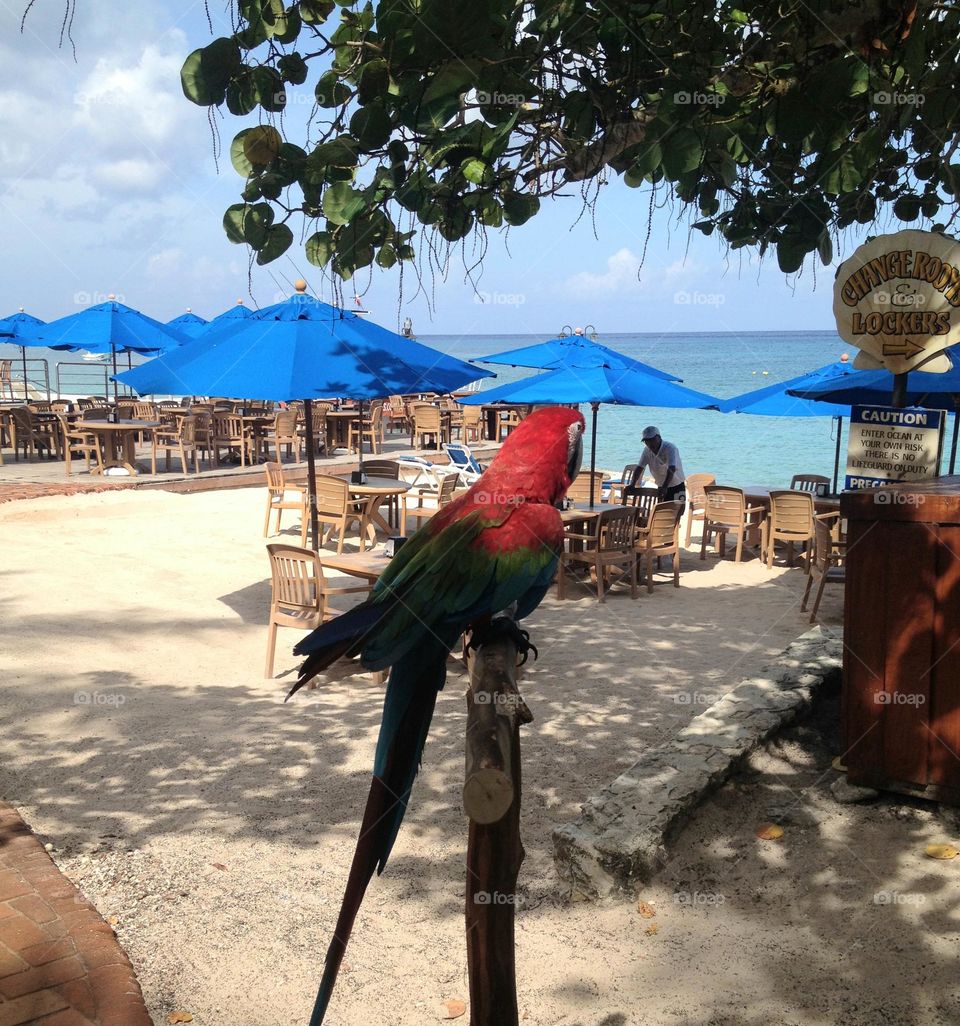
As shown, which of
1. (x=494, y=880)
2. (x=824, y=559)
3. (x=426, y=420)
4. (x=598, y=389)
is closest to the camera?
(x=494, y=880)

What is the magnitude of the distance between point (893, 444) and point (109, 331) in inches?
624

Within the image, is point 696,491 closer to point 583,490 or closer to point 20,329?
point 583,490

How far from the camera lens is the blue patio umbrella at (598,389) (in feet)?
31.5

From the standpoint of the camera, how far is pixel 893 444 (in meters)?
4.77

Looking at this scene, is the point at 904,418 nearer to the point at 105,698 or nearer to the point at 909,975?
the point at 909,975

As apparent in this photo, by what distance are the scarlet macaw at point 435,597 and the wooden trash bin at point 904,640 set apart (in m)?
2.12

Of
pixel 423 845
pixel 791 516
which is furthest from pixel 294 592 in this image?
pixel 791 516

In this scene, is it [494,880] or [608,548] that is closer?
[494,880]

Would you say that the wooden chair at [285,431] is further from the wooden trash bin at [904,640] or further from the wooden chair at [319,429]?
the wooden trash bin at [904,640]

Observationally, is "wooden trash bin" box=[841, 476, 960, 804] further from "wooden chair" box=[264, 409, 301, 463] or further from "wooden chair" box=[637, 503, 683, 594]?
"wooden chair" box=[264, 409, 301, 463]

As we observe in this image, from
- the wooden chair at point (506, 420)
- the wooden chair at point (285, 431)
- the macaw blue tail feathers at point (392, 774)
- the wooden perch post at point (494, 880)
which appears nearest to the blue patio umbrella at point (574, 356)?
the wooden chair at point (285, 431)

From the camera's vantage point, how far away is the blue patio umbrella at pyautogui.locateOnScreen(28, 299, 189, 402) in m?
17.2

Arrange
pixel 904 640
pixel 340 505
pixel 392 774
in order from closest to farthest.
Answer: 1. pixel 392 774
2. pixel 904 640
3. pixel 340 505

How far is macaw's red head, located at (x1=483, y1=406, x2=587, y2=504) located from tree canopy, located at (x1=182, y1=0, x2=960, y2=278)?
2.98 ft
